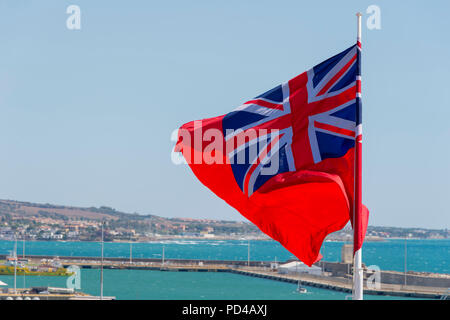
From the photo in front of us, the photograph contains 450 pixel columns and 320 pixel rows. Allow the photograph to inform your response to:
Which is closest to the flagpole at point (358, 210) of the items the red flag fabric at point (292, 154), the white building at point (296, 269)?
the red flag fabric at point (292, 154)

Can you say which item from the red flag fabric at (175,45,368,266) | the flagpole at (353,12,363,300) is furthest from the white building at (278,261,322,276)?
the flagpole at (353,12,363,300)

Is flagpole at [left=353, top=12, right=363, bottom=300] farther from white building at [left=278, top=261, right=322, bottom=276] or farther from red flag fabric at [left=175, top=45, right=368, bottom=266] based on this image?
white building at [left=278, top=261, right=322, bottom=276]

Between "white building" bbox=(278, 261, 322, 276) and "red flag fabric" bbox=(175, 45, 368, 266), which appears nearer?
"red flag fabric" bbox=(175, 45, 368, 266)

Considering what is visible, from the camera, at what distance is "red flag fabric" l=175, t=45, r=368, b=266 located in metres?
7.59

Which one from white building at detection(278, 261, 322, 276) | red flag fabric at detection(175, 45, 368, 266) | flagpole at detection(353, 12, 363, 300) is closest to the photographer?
flagpole at detection(353, 12, 363, 300)

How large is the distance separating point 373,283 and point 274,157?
270 feet

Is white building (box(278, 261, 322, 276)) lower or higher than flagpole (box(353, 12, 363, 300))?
lower

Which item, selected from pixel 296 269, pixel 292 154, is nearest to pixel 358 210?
pixel 292 154

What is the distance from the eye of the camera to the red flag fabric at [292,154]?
24.9ft

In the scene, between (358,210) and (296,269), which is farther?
(296,269)

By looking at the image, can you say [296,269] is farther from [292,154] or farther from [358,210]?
[358,210]

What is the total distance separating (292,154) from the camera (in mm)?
7961
